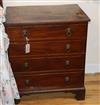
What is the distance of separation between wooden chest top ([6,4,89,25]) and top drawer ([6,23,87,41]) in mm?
46

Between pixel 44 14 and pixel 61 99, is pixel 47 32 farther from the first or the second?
pixel 61 99

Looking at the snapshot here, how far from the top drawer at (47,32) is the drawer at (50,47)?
5cm

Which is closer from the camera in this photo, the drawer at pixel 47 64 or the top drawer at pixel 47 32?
the top drawer at pixel 47 32

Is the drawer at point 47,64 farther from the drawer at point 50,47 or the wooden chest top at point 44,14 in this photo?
the wooden chest top at point 44,14

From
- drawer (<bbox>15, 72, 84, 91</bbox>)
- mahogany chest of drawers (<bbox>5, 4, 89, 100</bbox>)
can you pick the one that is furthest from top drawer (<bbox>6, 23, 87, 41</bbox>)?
drawer (<bbox>15, 72, 84, 91</bbox>)

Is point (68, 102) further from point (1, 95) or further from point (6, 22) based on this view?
point (6, 22)

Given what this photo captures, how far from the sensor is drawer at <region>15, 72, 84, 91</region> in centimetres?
261

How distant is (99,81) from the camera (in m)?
3.05

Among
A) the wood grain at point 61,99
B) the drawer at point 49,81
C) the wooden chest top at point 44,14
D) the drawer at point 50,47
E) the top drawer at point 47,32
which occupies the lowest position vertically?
the wood grain at point 61,99

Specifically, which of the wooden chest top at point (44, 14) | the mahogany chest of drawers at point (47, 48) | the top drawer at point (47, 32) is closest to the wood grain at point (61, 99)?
the mahogany chest of drawers at point (47, 48)

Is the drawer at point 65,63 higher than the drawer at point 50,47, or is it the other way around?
the drawer at point 50,47

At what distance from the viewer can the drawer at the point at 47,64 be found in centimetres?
255

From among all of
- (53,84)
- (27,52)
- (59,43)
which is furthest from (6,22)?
(53,84)

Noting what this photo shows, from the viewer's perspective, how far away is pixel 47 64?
258 cm
